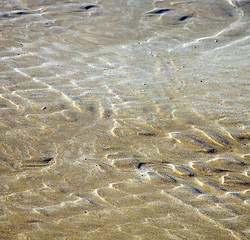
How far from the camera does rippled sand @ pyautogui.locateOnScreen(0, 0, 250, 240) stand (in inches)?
92.0

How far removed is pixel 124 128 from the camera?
3264 millimetres

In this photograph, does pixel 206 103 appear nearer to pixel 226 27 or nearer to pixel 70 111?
pixel 70 111

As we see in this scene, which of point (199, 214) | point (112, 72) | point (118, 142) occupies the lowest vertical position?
point (199, 214)

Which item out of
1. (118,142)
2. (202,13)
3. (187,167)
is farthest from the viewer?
(202,13)

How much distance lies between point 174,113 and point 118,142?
0.75 meters

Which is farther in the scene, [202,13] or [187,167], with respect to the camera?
[202,13]

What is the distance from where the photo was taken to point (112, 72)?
4.24m

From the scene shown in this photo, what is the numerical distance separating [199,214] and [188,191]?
24cm

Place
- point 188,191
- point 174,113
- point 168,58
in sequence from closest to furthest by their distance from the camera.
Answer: point 188,191 < point 174,113 < point 168,58

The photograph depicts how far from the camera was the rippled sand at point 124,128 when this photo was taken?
7.66ft

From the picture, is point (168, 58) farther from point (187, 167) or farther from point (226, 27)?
point (187, 167)

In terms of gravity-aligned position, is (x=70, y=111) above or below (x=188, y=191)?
above

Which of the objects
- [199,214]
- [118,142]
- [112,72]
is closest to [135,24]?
[112,72]

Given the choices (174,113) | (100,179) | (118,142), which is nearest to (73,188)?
(100,179)
